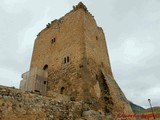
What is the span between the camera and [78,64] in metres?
11.8

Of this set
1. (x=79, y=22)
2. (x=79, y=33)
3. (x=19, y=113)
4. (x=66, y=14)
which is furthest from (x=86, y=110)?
(x=66, y=14)

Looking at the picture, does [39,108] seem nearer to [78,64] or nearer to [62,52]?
[78,64]

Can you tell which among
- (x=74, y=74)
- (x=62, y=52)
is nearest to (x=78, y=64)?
(x=74, y=74)

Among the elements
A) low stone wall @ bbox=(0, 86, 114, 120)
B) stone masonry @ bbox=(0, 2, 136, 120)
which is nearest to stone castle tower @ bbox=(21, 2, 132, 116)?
stone masonry @ bbox=(0, 2, 136, 120)

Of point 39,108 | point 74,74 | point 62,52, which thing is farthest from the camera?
point 62,52

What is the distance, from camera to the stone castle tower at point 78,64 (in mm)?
11195

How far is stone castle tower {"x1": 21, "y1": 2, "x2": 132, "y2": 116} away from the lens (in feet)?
36.7

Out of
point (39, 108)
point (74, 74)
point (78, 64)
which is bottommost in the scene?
point (39, 108)

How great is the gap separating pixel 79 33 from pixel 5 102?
24.4ft

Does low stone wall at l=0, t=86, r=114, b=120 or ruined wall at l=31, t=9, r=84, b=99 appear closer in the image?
low stone wall at l=0, t=86, r=114, b=120

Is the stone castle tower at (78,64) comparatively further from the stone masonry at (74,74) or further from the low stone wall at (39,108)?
the low stone wall at (39,108)

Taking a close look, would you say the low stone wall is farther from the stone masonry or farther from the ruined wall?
the ruined wall

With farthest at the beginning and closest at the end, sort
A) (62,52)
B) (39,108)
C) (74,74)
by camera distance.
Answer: (62,52) → (74,74) → (39,108)

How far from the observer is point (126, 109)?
12812 mm
